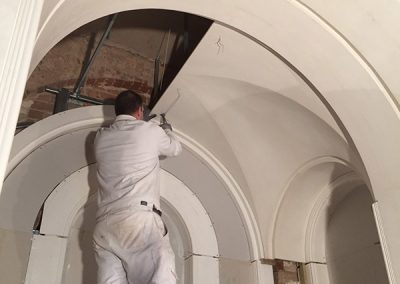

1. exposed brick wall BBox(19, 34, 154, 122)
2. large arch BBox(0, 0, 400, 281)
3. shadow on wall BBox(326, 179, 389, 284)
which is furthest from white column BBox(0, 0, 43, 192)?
shadow on wall BBox(326, 179, 389, 284)

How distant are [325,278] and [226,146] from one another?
4.08 feet

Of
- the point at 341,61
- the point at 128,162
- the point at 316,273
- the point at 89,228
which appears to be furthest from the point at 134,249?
the point at 316,273

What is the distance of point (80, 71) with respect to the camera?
121 inches

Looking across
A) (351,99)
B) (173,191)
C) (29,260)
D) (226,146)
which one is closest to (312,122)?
(351,99)

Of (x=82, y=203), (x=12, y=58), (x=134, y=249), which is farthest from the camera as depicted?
(x=82, y=203)

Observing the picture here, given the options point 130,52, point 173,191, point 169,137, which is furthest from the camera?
point 130,52

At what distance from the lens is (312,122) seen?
2477 mm

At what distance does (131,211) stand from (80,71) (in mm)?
1588

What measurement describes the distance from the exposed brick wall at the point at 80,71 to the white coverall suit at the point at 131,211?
35.3 inches

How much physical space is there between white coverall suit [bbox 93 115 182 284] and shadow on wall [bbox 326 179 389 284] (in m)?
1.58

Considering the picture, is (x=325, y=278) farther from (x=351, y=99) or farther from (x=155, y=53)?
(x=155, y=53)

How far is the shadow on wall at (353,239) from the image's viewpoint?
276 cm

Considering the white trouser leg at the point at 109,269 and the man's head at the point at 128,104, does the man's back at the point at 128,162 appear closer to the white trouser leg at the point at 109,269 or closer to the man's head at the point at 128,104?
the man's head at the point at 128,104

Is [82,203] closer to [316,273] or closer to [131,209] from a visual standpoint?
[131,209]
